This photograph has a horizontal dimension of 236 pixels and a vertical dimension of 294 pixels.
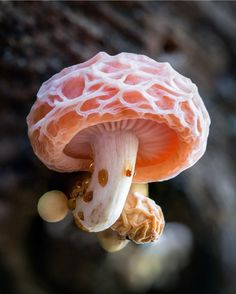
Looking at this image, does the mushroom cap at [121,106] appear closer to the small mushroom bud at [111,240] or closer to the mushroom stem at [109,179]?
the mushroom stem at [109,179]

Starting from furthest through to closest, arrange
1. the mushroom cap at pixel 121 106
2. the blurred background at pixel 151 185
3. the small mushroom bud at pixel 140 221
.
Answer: the blurred background at pixel 151 185 < the small mushroom bud at pixel 140 221 < the mushroom cap at pixel 121 106

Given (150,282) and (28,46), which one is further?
(150,282)

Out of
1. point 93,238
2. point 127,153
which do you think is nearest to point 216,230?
point 93,238

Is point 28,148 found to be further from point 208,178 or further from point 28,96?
point 208,178

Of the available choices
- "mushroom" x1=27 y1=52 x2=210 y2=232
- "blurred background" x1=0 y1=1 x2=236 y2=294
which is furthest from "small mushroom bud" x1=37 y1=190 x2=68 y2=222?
"blurred background" x1=0 y1=1 x2=236 y2=294

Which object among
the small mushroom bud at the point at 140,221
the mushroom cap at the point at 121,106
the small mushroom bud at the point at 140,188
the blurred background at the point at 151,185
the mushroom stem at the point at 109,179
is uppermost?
the mushroom cap at the point at 121,106

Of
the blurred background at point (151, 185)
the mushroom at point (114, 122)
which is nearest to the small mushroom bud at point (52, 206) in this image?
the mushroom at point (114, 122)
